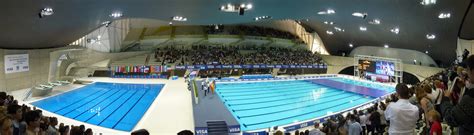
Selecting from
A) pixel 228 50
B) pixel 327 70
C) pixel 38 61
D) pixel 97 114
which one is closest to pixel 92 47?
pixel 38 61

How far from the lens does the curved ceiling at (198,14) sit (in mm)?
14109

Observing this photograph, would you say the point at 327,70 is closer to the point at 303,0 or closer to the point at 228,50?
the point at 228,50

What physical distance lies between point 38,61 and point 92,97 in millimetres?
4926

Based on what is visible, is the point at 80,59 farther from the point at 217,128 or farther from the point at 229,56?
the point at 217,128

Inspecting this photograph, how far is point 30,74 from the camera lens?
64.9ft

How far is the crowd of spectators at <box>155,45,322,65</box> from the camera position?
110ft

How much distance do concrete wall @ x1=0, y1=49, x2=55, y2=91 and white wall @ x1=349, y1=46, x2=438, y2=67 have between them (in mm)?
28760

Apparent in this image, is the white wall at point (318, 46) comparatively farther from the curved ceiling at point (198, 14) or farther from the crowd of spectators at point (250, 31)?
the curved ceiling at point (198, 14)

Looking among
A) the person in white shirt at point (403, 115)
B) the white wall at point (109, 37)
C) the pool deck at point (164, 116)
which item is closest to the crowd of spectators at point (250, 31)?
the white wall at point (109, 37)

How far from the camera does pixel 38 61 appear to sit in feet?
66.7

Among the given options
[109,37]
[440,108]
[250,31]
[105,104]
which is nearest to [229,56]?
[250,31]

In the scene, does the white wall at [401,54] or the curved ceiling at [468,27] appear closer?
the curved ceiling at [468,27]

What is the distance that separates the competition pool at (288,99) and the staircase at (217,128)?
1.98 metres

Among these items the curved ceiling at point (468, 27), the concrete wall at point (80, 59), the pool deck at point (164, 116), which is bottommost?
the pool deck at point (164, 116)
